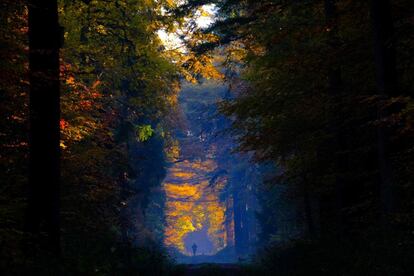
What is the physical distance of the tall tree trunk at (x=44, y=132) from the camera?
8.57 meters

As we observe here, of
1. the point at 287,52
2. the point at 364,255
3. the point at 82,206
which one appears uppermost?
the point at 287,52

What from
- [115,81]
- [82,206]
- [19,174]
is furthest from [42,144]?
[115,81]

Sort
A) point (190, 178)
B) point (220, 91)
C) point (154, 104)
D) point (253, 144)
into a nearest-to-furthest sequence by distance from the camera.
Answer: point (253, 144)
point (154, 104)
point (220, 91)
point (190, 178)

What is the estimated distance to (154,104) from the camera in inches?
853

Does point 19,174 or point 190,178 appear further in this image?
point 190,178

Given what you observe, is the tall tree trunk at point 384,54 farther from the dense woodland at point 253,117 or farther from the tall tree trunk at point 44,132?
the tall tree trunk at point 44,132

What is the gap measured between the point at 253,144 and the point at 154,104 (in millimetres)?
8234

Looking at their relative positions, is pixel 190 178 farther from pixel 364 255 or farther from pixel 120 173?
pixel 364 255

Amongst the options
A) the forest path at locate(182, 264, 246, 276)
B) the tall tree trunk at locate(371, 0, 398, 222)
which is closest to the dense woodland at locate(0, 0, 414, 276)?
the tall tree trunk at locate(371, 0, 398, 222)

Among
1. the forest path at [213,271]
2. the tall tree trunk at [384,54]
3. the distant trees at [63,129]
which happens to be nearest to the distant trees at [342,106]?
the tall tree trunk at [384,54]

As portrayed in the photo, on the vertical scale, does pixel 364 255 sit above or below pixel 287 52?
below

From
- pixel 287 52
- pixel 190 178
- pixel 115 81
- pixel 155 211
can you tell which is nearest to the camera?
pixel 287 52

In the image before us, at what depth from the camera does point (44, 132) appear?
8.70 m

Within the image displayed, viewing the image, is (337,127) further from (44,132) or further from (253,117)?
(44,132)
